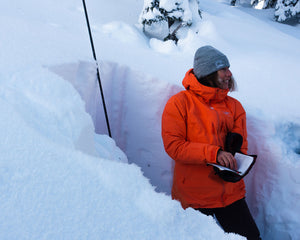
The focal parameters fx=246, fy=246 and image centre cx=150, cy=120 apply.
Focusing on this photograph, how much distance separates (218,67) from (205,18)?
15.5ft

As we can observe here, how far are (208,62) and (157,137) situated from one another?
1.26 metres

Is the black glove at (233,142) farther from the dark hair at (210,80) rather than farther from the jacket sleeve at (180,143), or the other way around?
the dark hair at (210,80)

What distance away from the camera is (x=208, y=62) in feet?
5.64

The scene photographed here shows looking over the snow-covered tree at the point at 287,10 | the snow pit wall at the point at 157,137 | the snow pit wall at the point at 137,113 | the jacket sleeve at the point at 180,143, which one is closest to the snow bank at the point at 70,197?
the jacket sleeve at the point at 180,143

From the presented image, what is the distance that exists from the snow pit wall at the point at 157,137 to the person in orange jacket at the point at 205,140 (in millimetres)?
599

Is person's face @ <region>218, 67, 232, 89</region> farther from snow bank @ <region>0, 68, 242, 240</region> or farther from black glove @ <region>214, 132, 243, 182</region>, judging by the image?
snow bank @ <region>0, 68, 242, 240</region>

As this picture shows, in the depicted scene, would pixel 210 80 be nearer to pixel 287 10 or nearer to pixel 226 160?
pixel 226 160

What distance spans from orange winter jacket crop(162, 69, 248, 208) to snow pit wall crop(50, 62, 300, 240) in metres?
0.62

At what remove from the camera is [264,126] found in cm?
228

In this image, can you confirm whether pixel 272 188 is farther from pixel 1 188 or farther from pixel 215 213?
pixel 1 188

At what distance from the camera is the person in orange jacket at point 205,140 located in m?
1.61

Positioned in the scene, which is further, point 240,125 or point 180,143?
point 240,125

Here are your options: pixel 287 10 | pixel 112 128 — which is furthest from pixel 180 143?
pixel 287 10

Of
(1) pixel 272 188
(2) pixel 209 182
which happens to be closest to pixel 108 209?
(2) pixel 209 182
